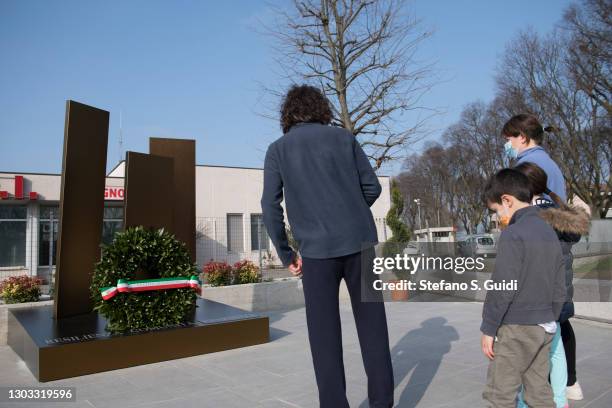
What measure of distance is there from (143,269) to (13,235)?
18941 millimetres

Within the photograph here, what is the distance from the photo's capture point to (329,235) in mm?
2670

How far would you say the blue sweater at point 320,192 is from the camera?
2689 mm

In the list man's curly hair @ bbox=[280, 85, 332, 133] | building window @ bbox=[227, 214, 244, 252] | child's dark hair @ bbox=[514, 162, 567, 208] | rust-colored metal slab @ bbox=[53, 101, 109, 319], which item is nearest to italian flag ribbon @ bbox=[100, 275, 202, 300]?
rust-colored metal slab @ bbox=[53, 101, 109, 319]

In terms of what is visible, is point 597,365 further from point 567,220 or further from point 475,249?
point 475,249

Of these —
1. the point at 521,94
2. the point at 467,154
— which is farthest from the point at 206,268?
the point at 467,154

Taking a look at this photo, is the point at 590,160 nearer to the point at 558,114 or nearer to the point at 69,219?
the point at 558,114

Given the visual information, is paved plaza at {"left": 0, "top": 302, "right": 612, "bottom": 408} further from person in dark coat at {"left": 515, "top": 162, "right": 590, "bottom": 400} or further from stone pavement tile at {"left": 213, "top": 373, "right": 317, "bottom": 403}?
person in dark coat at {"left": 515, "top": 162, "right": 590, "bottom": 400}

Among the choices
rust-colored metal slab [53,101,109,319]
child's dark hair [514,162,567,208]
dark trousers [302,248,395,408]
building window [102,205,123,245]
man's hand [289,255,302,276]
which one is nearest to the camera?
dark trousers [302,248,395,408]

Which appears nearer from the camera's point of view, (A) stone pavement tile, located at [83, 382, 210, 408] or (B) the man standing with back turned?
(B) the man standing with back turned

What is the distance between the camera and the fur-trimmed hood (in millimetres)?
2916

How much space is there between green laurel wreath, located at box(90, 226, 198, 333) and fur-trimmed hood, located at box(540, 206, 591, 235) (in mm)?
4212

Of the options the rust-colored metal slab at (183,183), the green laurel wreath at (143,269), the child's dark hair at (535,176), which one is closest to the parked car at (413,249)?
the rust-colored metal slab at (183,183)

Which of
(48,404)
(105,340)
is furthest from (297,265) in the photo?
(105,340)

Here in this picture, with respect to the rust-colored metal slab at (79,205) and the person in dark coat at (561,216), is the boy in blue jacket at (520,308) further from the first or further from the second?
the rust-colored metal slab at (79,205)
